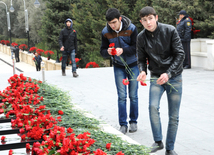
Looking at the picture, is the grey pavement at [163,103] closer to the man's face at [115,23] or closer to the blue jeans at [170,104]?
the blue jeans at [170,104]

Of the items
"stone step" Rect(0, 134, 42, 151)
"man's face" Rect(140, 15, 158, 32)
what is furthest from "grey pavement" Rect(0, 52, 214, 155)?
"man's face" Rect(140, 15, 158, 32)

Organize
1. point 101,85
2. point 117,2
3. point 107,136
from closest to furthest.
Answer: point 107,136
point 101,85
point 117,2

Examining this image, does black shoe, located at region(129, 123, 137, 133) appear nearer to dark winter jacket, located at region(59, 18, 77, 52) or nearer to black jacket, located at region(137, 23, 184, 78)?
black jacket, located at region(137, 23, 184, 78)

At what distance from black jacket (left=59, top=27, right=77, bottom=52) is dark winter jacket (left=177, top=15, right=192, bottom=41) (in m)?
3.86

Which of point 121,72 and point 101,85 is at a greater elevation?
point 121,72

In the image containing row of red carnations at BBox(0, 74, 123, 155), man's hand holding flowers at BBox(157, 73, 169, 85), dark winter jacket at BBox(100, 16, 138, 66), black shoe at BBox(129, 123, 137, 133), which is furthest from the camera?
black shoe at BBox(129, 123, 137, 133)

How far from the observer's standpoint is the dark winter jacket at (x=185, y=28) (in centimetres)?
1179

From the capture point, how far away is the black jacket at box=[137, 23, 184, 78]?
380cm

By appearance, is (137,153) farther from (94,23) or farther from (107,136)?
(94,23)

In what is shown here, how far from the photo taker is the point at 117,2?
19.2 metres

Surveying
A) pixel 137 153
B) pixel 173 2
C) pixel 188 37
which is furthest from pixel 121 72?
pixel 173 2

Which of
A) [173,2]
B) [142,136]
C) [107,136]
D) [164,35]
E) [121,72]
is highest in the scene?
[173,2]

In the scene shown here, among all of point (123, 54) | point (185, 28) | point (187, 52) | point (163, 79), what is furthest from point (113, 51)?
point (185, 28)

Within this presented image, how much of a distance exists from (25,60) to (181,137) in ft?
111
